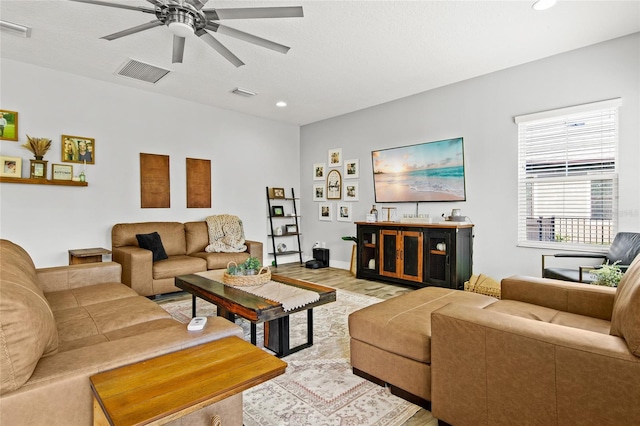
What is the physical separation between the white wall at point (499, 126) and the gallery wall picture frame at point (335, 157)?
215 mm

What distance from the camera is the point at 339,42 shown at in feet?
11.4

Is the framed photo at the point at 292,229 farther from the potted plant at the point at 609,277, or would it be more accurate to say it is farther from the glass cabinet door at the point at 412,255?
the potted plant at the point at 609,277

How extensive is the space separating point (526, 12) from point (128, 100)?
16.2 ft

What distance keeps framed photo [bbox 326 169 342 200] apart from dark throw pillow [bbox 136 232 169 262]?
315 centimetres

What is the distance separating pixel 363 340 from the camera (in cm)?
214

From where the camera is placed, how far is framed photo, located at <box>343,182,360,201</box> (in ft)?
19.9

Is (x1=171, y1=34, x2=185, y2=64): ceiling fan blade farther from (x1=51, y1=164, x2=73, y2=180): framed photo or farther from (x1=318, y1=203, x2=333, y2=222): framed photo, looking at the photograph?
(x1=318, y1=203, x2=333, y2=222): framed photo

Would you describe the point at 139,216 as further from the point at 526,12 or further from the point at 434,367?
the point at 526,12

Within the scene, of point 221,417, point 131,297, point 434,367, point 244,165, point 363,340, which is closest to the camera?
point 221,417

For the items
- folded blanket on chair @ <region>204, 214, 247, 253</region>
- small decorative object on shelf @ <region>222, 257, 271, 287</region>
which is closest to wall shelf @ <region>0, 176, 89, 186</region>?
folded blanket on chair @ <region>204, 214, 247, 253</region>

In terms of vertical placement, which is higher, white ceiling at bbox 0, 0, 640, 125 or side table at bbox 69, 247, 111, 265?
white ceiling at bbox 0, 0, 640, 125

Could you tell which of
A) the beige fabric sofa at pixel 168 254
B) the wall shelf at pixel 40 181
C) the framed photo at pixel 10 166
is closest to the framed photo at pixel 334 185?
the beige fabric sofa at pixel 168 254

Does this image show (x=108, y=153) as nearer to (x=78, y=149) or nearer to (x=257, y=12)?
(x=78, y=149)

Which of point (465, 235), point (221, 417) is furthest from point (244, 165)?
point (221, 417)
